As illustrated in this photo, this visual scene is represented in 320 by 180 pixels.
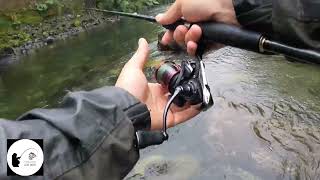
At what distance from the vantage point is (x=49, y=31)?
20547 millimetres

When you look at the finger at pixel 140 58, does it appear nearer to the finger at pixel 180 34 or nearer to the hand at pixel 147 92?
the hand at pixel 147 92

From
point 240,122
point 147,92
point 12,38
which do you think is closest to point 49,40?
point 12,38

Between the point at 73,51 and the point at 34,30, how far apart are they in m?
4.64

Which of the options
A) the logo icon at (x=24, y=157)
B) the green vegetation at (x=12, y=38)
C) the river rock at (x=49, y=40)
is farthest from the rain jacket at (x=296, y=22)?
the river rock at (x=49, y=40)

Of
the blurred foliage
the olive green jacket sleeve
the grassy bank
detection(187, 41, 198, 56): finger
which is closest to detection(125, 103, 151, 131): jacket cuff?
the olive green jacket sleeve

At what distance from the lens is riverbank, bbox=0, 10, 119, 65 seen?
56.5 feet

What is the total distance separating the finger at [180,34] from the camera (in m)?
2.51

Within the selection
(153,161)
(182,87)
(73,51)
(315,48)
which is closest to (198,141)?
(153,161)

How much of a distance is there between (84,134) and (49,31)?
19.8 m

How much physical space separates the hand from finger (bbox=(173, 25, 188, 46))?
315mm

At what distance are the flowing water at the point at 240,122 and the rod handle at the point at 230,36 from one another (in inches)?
123

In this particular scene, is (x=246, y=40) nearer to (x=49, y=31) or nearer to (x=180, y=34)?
(x=180, y=34)

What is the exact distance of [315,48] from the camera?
1.95 m

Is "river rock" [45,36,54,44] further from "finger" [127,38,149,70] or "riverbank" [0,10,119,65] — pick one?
"finger" [127,38,149,70]
